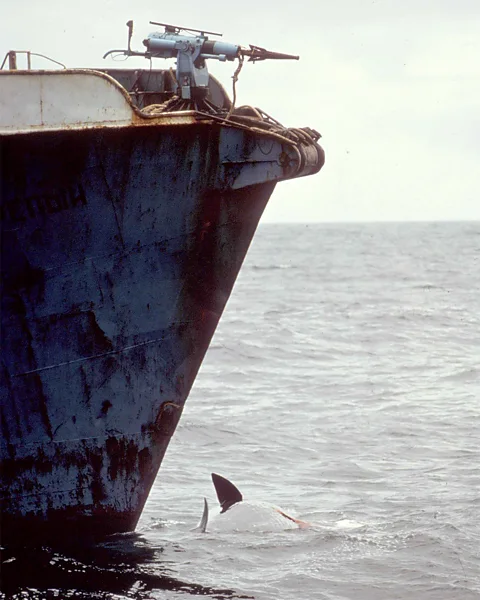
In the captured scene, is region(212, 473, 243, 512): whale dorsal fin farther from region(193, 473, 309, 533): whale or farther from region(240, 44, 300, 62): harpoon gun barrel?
region(240, 44, 300, 62): harpoon gun barrel

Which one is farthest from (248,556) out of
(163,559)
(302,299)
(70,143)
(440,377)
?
(302,299)

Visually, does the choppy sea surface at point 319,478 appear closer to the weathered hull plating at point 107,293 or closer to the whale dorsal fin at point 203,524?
the whale dorsal fin at point 203,524

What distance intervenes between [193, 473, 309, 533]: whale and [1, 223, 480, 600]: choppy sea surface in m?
0.12

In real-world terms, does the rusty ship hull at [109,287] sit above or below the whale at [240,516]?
above

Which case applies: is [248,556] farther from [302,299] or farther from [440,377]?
[302,299]

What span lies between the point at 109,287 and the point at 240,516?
265cm

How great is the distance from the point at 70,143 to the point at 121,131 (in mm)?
339

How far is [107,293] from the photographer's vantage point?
21.1 feet

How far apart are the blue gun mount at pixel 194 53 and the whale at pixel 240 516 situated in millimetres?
3238

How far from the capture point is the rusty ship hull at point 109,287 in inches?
239

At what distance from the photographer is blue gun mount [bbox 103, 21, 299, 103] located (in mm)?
6707

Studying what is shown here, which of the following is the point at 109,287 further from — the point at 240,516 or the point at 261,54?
the point at 240,516

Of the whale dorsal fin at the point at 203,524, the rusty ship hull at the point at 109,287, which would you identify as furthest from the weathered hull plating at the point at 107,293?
the whale dorsal fin at the point at 203,524

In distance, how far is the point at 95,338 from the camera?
6.48 m
